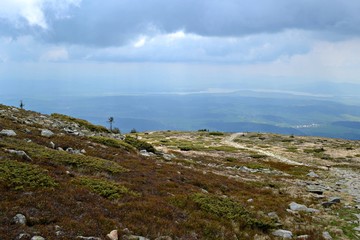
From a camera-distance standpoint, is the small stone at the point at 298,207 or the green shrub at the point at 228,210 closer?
the green shrub at the point at 228,210

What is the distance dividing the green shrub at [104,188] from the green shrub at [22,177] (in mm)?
1582

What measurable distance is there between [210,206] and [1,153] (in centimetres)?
1128

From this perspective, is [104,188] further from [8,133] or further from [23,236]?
[8,133]

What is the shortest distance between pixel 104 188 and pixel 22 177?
358 centimetres

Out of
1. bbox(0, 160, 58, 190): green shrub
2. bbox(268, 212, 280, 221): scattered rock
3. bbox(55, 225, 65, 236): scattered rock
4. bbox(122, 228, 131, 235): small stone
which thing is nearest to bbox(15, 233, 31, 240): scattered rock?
bbox(55, 225, 65, 236): scattered rock

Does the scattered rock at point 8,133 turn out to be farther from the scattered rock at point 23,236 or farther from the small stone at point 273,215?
the small stone at point 273,215

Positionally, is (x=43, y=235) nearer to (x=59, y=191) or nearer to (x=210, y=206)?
(x=59, y=191)

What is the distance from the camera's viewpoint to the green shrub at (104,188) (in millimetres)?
14258

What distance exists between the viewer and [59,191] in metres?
13.0

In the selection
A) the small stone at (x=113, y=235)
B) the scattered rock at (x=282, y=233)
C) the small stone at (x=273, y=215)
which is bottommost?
the small stone at (x=273, y=215)

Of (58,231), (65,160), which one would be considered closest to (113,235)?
(58,231)

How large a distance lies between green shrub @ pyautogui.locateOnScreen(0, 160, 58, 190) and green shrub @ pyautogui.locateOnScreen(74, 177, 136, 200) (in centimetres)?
158

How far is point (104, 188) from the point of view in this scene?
14.8 meters

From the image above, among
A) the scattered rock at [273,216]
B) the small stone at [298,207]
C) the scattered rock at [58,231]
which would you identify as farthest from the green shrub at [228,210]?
the scattered rock at [58,231]
